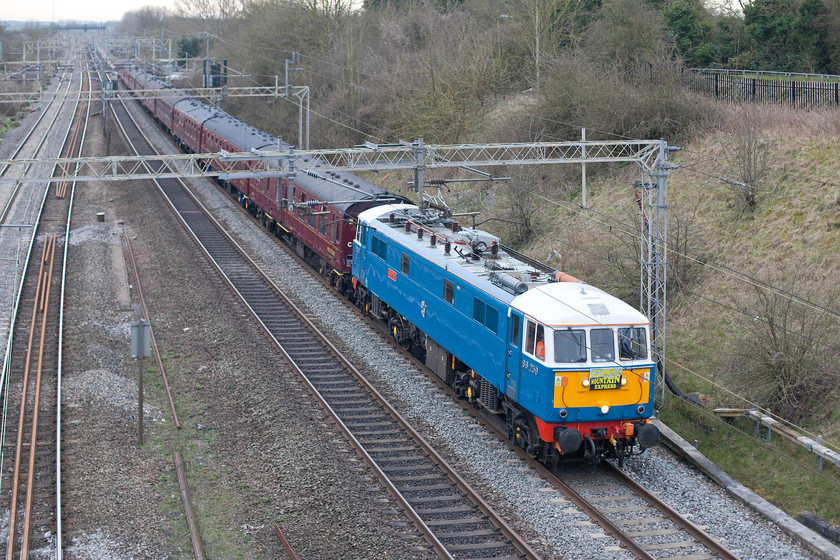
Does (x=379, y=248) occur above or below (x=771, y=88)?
below

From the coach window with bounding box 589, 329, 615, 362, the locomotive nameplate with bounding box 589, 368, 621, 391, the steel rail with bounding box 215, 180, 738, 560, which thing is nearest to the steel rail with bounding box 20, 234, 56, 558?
the steel rail with bounding box 215, 180, 738, 560

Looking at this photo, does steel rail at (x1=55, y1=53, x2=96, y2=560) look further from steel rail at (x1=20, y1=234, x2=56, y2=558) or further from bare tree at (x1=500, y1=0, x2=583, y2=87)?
bare tree at (x1=500, y1=0, x2=583, y2=87)

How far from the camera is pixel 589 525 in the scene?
41.8 feet

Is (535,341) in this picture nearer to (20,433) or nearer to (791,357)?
(791,357)

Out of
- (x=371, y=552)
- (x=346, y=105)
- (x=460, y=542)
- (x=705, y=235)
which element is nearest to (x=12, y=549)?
(x=371, y=552)

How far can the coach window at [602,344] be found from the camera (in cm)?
1409

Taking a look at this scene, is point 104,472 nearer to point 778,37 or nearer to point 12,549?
point 12,549

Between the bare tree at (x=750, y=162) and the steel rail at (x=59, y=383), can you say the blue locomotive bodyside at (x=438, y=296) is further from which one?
the bare tree at (x=750, y=162)

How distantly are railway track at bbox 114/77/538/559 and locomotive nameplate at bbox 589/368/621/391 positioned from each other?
2557 mm

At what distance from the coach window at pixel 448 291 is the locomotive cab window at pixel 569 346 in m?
3.64

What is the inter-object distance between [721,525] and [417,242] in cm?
902

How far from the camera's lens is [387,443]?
15.9m

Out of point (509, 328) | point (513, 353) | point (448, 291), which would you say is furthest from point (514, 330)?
point (448, 291)

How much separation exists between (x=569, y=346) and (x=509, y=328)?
1.28m
